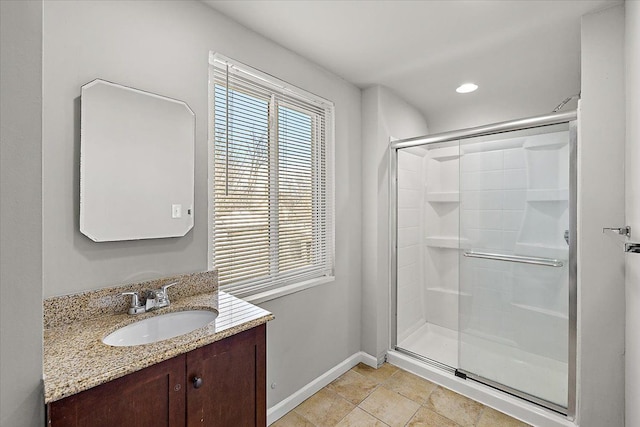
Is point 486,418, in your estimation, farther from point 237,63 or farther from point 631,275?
point 237,63

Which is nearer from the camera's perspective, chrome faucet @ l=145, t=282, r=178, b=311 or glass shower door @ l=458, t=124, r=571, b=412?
chrome faucet @ l=145, t=282, r=178, b=311

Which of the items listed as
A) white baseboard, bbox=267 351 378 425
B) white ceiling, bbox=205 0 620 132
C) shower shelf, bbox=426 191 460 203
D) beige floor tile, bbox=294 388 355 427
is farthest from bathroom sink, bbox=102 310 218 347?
shower shelf, bbox=426 191 460 203

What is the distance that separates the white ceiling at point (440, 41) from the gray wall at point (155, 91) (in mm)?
167

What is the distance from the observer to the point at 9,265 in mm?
750

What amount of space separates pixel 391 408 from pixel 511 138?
81.2 inches

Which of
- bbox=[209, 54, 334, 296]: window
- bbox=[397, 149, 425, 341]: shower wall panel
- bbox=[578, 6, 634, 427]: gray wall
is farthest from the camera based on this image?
bbox=[397, 149, 425, 341]: shower wall panel

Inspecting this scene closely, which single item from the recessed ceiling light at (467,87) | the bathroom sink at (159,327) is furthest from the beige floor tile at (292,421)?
the recessed ceiling light at (467,87)

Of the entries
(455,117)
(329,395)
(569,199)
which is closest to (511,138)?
(569,199)

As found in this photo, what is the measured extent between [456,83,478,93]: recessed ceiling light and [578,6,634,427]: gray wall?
0.97 metres

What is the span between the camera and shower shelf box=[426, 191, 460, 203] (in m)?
2.92

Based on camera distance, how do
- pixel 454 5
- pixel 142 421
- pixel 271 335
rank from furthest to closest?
pixel 271 335 → pixel 454 5 → pixel 142 421

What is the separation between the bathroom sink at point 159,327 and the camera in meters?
1.21

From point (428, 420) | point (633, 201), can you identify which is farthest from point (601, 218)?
point (428, 420)

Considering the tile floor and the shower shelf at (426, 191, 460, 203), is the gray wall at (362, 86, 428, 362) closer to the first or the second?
the tile floor
